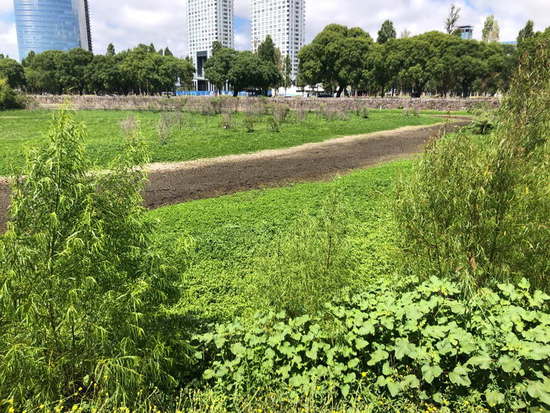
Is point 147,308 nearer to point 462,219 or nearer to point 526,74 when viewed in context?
point 462,219

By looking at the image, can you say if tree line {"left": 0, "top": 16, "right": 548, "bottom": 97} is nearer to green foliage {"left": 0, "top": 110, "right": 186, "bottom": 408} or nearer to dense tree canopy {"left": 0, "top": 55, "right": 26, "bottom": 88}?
dense tree canopy {"left": 0, "top": 55, "right": 26, "bottom": 88}

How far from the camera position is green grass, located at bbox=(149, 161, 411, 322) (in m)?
5.09

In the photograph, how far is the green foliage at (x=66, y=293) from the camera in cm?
261

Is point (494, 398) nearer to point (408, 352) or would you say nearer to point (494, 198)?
point (408, 352)

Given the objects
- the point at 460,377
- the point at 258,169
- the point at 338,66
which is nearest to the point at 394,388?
the point at 460,377

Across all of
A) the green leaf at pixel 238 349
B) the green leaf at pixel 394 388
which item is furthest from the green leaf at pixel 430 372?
the green leaf at pixel 238 349

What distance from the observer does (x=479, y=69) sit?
4928 cm

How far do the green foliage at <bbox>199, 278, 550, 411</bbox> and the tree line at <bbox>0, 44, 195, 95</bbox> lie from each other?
68836 mm

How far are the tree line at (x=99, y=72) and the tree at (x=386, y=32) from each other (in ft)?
127

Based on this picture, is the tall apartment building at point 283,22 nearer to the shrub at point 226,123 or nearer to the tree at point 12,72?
the tree at point 12,72

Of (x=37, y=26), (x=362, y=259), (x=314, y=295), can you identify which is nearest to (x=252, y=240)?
(x=362, y=259)

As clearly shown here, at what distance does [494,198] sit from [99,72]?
7439 centimetres

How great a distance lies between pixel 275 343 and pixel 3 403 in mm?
1941

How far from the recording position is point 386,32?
7062 cm
